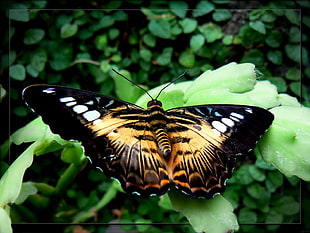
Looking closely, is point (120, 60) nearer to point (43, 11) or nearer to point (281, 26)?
point (43, 11)

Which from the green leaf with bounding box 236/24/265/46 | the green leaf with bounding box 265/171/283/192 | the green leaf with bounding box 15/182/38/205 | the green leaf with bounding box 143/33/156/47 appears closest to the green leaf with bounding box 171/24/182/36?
the green leaf with bounding box 143/33/156/47

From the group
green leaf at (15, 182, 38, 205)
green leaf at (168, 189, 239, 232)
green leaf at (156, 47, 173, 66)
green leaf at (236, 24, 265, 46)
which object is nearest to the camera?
green leaf at (168, 189, 239, 232)

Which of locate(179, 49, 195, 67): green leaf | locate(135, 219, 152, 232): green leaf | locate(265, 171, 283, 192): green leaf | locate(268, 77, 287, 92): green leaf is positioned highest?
locate(179, 49, 195, 67): green leaf

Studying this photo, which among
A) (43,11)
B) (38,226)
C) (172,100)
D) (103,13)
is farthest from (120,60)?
(38,226)

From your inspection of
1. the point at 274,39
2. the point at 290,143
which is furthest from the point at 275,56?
the point at 290,143

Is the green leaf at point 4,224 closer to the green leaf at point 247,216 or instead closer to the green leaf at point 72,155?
the green leaf at point 72,155

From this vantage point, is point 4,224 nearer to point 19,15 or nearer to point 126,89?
point 126,89

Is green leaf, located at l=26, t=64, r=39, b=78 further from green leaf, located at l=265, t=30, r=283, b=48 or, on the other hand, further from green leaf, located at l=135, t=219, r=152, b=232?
green leaf, located at l=265, t=30, r=283, b=48
